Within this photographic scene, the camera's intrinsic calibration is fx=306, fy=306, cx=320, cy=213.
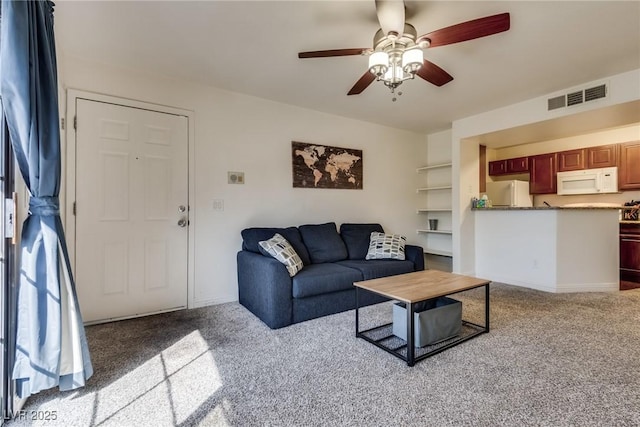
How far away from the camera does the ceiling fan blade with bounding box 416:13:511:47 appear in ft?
5.43

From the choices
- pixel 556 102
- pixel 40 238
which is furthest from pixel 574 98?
pixel 40 238

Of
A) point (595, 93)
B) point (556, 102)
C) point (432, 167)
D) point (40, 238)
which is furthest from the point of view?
point (432, 167)

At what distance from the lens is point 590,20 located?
7.24ft

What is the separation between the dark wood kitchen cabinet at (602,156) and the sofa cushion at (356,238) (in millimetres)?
3865

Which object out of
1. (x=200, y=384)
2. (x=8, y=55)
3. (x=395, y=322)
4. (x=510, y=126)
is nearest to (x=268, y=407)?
(x=200, y=384)

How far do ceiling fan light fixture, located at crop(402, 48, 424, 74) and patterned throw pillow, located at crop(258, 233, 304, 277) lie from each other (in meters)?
1.85

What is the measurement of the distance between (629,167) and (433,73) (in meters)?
4.43

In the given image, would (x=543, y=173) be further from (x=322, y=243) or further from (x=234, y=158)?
(x=234, y=158)

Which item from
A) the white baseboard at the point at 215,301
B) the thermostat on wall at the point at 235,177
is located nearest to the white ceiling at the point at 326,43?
the thermostat on wall at the point at 235,177

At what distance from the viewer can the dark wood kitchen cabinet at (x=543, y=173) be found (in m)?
5.34

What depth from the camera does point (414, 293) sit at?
7.03 feet

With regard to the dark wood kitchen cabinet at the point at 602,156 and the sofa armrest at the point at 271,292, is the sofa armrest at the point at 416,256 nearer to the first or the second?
the sofa armrest at the point at 271,292

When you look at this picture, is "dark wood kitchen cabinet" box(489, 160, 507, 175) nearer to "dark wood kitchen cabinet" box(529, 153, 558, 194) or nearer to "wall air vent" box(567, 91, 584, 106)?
"dark wood kitchen cabinet" box(529, 153, 558, 194)

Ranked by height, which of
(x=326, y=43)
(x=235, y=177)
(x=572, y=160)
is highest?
(x=326, y=43)
